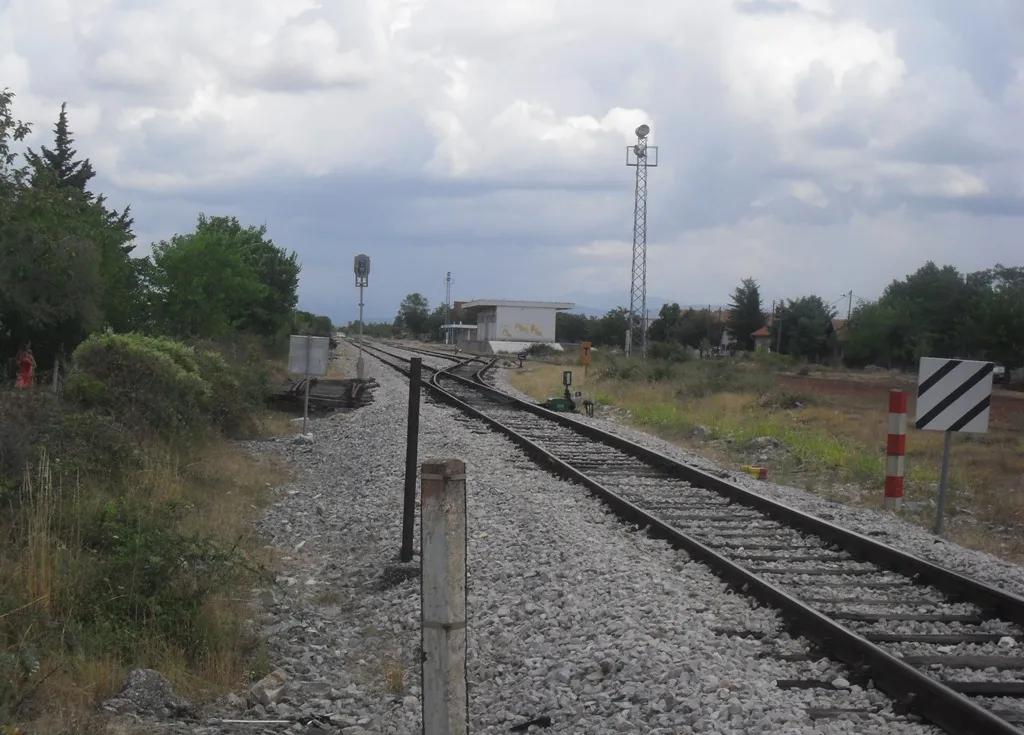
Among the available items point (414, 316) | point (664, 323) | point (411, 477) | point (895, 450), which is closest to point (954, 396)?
point (895, 450)

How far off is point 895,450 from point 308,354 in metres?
9.30

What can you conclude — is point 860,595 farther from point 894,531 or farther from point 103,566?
point 103,566

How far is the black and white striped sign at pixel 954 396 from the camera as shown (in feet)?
34.7

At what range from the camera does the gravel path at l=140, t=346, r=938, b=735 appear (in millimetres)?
5297

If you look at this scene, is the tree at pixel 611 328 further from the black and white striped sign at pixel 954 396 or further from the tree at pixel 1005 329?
the black and white striped sign at pixel 954 396

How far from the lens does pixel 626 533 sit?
9781 millimetres

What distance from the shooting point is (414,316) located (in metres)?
176

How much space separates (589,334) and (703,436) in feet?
313

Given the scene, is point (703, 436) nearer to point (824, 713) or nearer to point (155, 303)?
point (824, 713)

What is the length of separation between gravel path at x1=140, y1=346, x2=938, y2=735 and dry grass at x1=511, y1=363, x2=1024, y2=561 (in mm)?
4276

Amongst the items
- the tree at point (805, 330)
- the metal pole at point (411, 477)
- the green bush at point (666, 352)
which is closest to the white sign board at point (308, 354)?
the metal pole at point (411, 477)

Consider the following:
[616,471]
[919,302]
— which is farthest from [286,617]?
[919,302]

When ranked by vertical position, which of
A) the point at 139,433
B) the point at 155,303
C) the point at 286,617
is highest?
the point at 155,303

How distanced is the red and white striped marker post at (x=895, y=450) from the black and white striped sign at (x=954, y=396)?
3.14 ft
